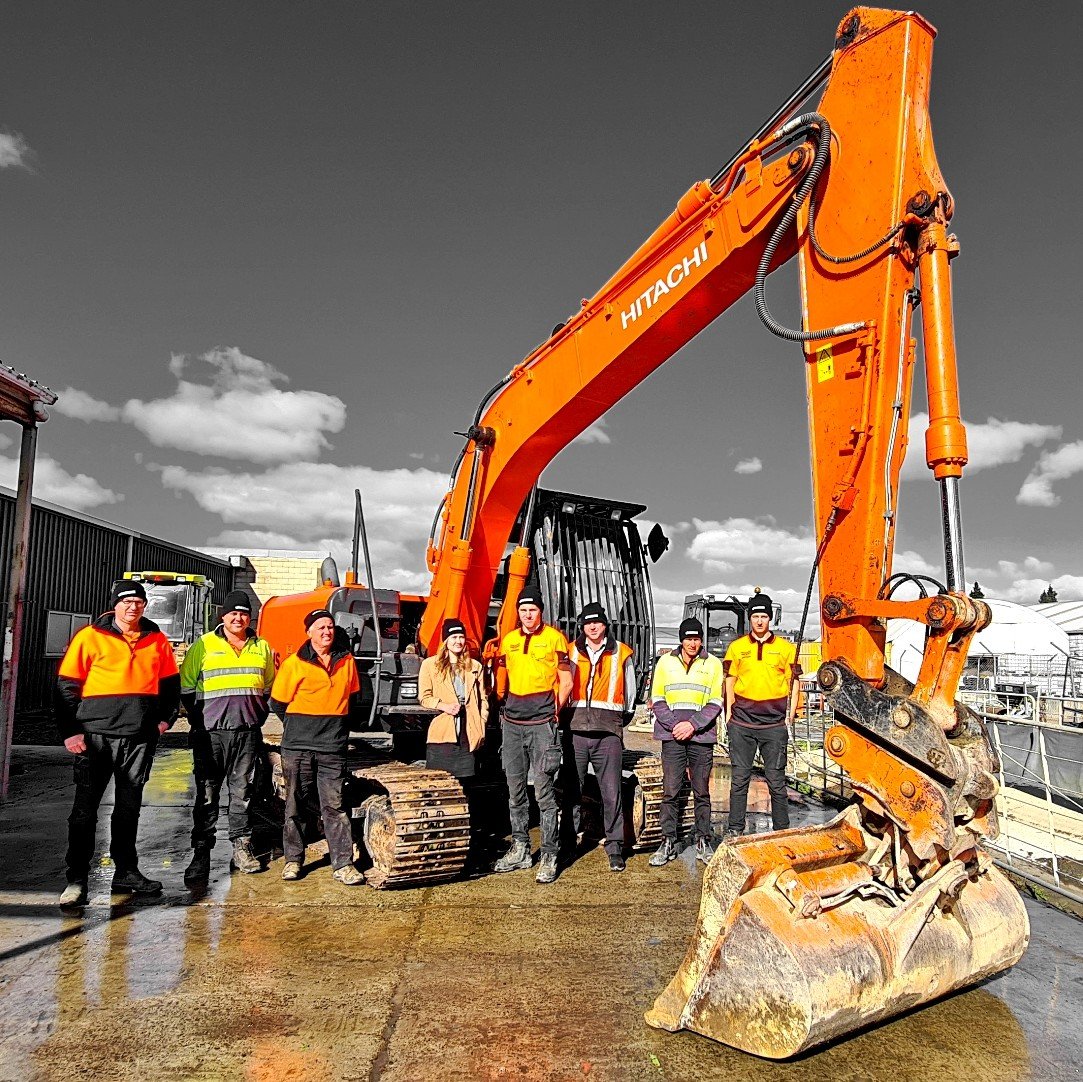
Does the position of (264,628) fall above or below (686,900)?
Result: above

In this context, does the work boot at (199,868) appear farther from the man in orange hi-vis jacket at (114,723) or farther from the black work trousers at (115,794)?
the black work trousers at (115,794)

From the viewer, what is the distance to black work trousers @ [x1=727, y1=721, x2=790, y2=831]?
624cm

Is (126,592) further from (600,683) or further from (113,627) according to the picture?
(600,683)

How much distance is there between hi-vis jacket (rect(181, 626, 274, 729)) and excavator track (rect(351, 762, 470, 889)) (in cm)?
101

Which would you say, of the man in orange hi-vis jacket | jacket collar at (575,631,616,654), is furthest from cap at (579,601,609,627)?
the man in orange hi-vis jacket

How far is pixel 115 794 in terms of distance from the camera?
525 centimetres

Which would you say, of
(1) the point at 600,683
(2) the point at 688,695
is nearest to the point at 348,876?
(1) the point at 600,683

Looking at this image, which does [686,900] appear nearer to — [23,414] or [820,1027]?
[820,1027]

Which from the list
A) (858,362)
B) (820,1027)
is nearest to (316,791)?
(820,1027)

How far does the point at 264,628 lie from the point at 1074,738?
9.76 meters

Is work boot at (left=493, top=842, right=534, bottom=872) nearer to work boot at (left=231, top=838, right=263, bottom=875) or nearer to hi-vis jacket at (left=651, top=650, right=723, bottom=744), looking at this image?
hi-vis jacket at (left=651, top=650, right=723, bottom=744)

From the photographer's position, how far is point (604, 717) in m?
6.00

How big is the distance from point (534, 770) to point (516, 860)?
0.60 m

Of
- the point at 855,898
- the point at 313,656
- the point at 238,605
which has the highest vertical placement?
the point at 238,605
